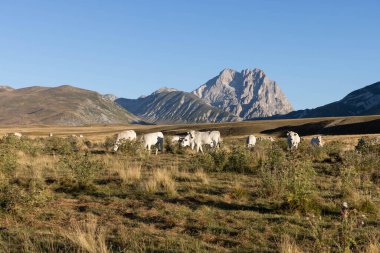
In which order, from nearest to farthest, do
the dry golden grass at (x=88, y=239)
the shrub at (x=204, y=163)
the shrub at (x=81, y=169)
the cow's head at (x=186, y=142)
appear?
1. the dry golden grass at (x=88, y=239)
2. the shrub at (x=81, y=169)
3. the shrub at (x=204, y=163)
4. the cow's head at (x=186, y=142)

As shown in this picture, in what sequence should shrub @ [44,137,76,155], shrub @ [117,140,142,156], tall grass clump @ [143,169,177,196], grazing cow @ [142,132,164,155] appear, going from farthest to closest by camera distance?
grazing cow @ [142,132,164,155] < shrub @ [44,137,76,155] < shrub @ [117,140,142,156] < tall grass clump @ [143,169,177,196]

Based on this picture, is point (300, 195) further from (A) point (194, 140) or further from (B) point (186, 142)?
(A) point (194, 140)

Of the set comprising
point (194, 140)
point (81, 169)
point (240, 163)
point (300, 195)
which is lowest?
point (300, 195)

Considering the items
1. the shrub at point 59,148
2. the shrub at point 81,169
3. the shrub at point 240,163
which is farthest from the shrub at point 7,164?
the shrub at point 59,148

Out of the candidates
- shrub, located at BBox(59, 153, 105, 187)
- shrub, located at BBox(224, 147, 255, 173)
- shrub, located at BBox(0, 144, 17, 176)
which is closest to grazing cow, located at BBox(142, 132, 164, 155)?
shrub, located at BBox(224, 147, 255, 173)

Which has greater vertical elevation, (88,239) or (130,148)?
(130,148)

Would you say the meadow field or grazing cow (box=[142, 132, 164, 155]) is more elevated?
grazing cow (box=[142, 132, 164, 155])

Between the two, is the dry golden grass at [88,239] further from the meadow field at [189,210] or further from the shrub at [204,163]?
the shrub at [204,163]

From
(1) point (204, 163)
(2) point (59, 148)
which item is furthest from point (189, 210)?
(2) point (59, 148)

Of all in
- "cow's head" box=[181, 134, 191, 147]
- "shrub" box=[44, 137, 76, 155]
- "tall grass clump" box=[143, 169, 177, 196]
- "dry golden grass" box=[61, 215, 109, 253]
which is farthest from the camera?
"cow's head" box=[181, 134, 191, 147]

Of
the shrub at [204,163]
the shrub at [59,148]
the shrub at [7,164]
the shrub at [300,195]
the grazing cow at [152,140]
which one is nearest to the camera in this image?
the shrub at [300,195]

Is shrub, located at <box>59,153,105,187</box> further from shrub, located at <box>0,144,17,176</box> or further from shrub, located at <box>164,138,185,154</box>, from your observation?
shrub, located at <box>164,138,185,154</box>

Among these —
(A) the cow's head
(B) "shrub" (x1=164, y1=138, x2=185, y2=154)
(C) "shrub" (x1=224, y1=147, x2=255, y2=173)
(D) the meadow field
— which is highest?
(A) the cow's head

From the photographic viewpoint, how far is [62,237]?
8.52m
